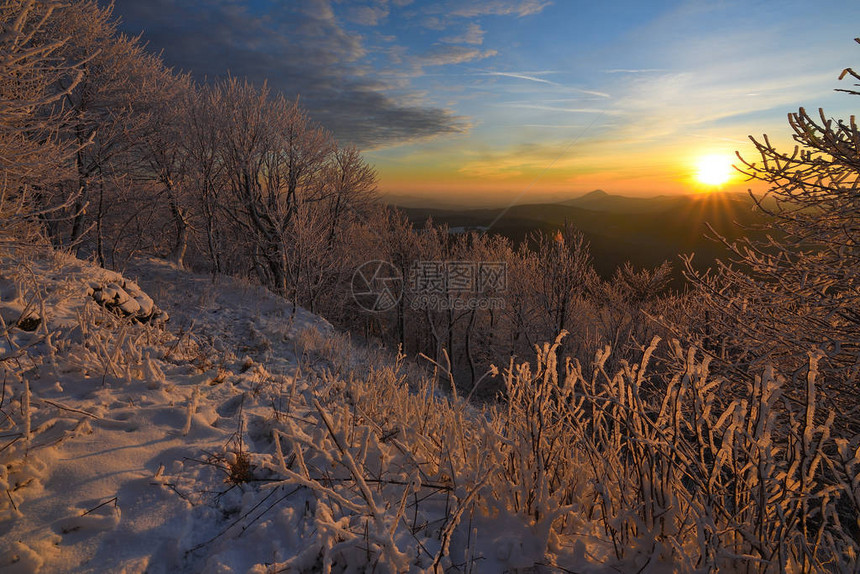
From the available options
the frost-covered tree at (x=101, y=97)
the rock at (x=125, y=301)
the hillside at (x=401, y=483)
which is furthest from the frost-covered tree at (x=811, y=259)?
the frost-covered tree at (x=101, y=97)

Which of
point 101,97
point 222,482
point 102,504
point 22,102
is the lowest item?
point 222,482

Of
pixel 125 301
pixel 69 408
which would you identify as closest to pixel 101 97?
pixel 125 301

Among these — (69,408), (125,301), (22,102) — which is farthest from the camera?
(125,301)

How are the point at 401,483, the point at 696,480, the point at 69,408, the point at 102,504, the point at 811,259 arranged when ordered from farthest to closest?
the point at 811,259
the point at 69,408
the point at 401,483
the point at 102,504
the point at 696,480

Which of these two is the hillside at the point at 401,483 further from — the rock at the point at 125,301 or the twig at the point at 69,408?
the rock at the point at 125,301

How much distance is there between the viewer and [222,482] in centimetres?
205

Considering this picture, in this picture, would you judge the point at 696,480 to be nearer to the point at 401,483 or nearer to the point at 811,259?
the point at 401,483

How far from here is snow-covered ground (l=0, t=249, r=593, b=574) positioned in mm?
1543

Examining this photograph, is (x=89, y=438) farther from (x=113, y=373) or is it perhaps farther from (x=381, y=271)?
(x=381, y=271)

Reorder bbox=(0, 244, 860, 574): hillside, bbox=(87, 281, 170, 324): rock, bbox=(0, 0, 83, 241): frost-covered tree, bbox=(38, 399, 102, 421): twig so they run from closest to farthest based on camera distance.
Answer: bbox=(0, 244, 860, 574): hillside
bbox=(38, 399, 102, 421): twig
bbox=(0, 0, 83, 241): frost-covered tree
bbox=(87, 281, 170, 324): rock

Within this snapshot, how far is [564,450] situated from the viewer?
2084mm

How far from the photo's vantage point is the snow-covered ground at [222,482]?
1.54 meters

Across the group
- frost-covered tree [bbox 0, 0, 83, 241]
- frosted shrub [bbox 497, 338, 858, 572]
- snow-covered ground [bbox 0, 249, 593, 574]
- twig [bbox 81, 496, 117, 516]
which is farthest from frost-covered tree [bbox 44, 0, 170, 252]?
frosted shrub [bbox 497, 338, 858, 572]

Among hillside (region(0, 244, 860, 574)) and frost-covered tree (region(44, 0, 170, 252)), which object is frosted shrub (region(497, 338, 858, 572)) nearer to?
hillside (region(0, 244, 860, 574))
